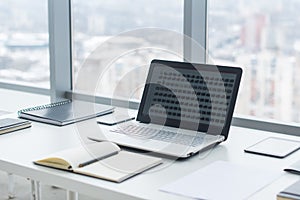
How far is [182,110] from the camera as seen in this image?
2002 millimetres

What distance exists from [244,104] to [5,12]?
5.77 feet

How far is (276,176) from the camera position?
1.54 metres

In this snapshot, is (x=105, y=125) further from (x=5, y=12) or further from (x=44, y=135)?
(x=5, y=12)

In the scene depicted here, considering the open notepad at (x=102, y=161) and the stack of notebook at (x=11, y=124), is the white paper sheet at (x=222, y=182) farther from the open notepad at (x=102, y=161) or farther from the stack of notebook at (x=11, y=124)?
the stack of notebook at (x=11, y=124)

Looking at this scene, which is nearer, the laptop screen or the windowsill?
the laptop screen

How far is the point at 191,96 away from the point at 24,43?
161 centimetres

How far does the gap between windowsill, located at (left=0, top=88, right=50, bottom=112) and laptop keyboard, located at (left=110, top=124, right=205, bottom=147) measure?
1255 millimetres

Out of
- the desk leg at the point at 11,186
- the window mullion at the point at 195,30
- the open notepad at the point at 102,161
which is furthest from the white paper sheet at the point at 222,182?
the desk leg at the point at 11,186

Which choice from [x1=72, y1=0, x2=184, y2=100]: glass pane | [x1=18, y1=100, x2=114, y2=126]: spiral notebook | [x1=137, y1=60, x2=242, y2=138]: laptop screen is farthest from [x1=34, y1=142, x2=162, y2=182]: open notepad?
[x1=72, y1=0, x2=184, y2=100]: glass pane

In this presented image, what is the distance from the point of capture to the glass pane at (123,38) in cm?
257

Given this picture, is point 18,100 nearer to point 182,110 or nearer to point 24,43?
point 24,43

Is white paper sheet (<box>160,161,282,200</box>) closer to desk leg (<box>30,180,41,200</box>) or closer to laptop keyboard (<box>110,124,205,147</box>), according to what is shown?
laptop keyboard (<box>110,124,205,147</box>)

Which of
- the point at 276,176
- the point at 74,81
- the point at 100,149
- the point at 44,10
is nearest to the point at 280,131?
the point at 276,176

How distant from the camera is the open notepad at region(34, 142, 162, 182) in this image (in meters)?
1.54
